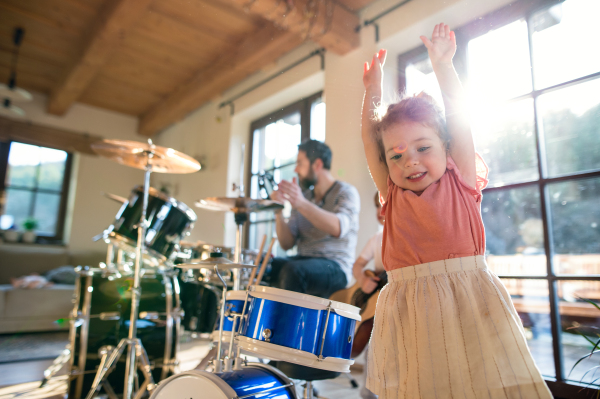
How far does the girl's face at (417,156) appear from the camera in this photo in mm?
651

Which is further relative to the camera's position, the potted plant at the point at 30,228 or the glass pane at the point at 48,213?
the potted plant at the point at 30,228

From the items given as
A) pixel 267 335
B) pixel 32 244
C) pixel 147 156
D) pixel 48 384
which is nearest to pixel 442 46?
pixel 267 335

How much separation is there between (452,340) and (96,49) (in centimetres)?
231

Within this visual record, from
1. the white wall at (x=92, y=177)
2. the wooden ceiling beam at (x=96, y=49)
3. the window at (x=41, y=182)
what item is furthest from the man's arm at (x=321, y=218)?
the wooden ceiling beam at (x=96, y=49)

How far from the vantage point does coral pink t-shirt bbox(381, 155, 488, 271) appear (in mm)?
630

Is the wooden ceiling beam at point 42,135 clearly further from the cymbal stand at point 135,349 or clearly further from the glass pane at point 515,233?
the glass pane at point 515,233

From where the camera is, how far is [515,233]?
4.91 feet

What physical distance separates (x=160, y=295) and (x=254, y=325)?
77 centimetres

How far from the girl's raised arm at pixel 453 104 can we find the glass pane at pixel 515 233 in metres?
0.74

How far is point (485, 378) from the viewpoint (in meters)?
0.55

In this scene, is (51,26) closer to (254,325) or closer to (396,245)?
(254,325)

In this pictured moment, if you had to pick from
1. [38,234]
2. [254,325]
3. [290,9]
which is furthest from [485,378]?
[38,234]

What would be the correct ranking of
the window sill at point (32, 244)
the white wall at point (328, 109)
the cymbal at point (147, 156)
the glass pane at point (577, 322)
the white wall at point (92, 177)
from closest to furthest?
1. the white wall at point (328, 109)
2. the glass pane at point (577, 322)
3. the cymbal at point (147, 156)
4. the white wall at point (92, 177)
5. the window sill at point (32, 244)

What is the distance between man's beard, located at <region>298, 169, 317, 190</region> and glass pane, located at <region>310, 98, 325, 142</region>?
19 centimetres
